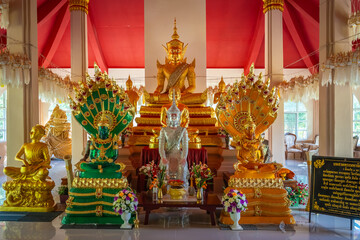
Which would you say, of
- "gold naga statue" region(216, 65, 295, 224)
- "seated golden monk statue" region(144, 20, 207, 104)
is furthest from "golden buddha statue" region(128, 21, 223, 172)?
"gold naga statue" region(216, 65, 295, 224)

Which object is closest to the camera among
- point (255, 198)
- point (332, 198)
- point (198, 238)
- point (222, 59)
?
point (198, 238)

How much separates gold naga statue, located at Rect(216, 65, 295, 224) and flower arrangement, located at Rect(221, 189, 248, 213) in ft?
0.97

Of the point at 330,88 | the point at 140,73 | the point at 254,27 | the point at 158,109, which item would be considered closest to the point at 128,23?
the point at 140,73

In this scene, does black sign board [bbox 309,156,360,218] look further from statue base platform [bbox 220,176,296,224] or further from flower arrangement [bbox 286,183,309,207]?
flower arrangement [bbox 286,183,309,207]

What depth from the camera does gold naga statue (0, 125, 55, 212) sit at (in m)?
4.80

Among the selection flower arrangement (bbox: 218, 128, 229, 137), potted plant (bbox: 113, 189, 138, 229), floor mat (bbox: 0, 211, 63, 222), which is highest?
flower arrangement (bbox: 218, 128, 229, 137)

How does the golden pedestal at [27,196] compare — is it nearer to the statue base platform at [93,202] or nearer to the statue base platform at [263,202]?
the statue base platform at [93,202]

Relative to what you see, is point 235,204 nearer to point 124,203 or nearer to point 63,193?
point 124,203

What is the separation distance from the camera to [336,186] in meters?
4.12

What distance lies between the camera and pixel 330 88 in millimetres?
6633

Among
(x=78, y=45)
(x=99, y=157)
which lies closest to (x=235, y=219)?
(x=99, y=157)

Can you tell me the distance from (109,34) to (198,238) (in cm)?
1142

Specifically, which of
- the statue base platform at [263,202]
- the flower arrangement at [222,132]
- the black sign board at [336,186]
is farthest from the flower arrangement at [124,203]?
the flower arrangement at [222,132]

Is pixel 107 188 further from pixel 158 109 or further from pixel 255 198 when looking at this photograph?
pixel 158 109
